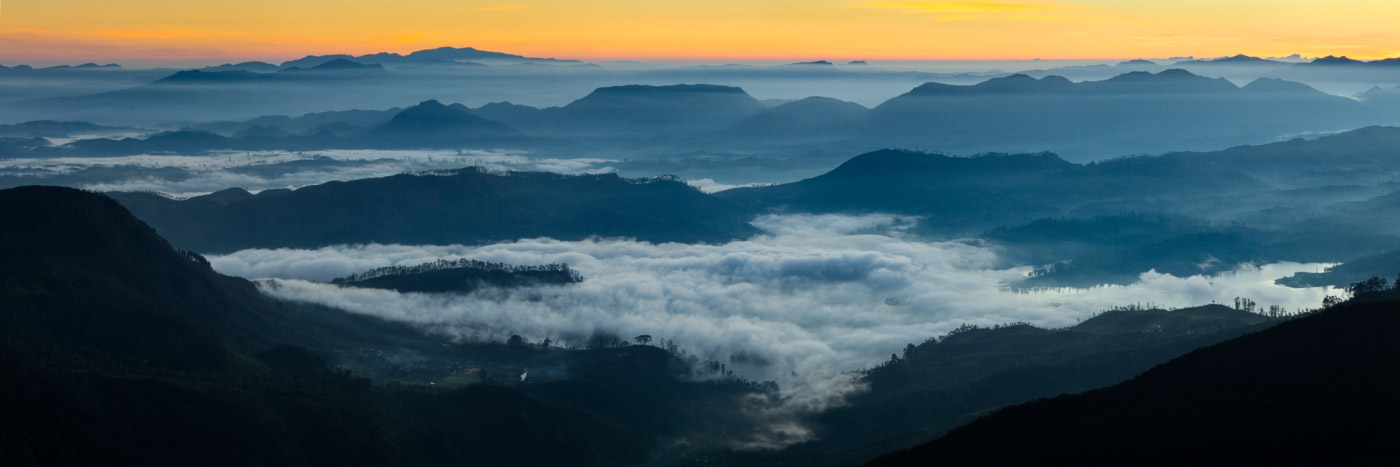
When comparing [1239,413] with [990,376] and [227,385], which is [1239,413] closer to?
[990,376]

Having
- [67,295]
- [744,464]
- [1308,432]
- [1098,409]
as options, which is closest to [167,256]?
[67,295]

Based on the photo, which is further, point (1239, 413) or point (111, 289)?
point (111, 289)

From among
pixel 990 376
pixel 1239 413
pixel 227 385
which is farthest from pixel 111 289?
pixel 1239 413

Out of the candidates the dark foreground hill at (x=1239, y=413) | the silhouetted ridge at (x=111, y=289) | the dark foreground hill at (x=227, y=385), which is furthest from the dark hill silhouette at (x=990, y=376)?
the silhouetted ridge at (x=111, y=289)

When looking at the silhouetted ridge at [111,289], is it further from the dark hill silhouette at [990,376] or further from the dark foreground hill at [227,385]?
the dark hill silhouette at [990,376]

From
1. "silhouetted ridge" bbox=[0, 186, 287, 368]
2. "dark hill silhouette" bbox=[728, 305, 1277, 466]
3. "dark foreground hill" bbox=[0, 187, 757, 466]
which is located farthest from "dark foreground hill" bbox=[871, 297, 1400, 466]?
"silhouetted ridge" bbox=[0, 186, 287, 368]

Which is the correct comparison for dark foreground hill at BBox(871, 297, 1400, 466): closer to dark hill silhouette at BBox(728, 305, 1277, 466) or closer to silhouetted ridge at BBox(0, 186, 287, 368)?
dark hill silhouette at BBox(728, 305, 1277, 466)
